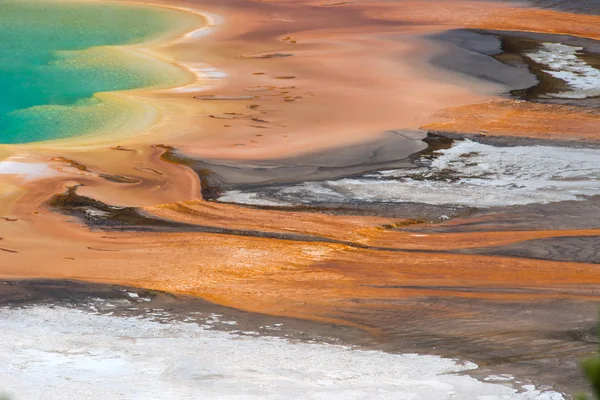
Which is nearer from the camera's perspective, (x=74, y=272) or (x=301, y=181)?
(x=74, y=272)

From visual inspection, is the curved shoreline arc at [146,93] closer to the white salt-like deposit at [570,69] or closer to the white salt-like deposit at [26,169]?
the white salt-like deposit at [26,169]

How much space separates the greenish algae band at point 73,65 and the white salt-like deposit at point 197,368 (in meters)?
4.46

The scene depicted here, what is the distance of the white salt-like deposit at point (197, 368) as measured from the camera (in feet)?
10.3

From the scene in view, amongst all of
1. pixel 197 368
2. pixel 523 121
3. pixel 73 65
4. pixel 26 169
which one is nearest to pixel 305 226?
pixel 197 368

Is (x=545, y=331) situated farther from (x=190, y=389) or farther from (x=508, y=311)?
(x=190, y=389)

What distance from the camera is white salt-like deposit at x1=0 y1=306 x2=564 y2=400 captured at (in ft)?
10.3

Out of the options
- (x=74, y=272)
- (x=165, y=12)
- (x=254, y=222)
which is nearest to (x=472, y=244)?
(x=254, y=222)

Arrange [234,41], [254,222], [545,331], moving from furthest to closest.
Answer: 1. [234,41]
2. [254,222]
3. [545,331]

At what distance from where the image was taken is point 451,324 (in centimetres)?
385

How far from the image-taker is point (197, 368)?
133 inches

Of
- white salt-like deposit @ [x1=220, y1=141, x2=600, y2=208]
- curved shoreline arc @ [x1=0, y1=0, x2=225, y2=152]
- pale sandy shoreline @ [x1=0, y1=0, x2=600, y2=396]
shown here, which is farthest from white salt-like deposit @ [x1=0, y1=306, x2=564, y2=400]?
curved shoreline arc @ [x1=0, y1=0, x2=225, y2=152]

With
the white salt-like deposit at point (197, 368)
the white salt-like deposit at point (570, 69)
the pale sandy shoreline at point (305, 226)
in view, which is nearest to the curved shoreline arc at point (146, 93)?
the pale sandy shoreline at point (305, 226)

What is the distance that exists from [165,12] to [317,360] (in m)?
12.0

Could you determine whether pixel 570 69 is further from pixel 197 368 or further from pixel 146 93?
pixel 197 368
